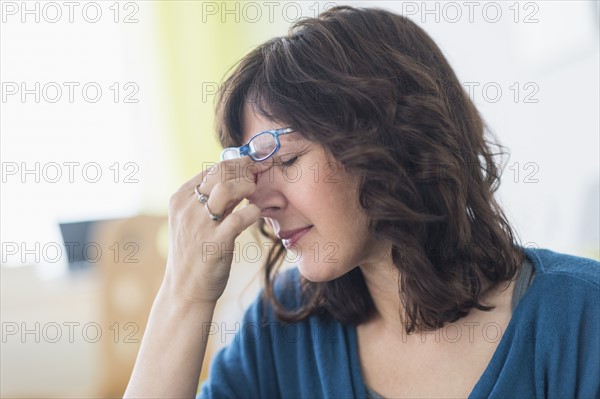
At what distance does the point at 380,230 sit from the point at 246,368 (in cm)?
37

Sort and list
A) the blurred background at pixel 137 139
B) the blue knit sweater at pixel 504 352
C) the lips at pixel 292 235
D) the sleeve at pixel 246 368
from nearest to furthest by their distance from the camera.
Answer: the blue knit sweater at pixel 504 352 → the lips at pixel 292 235 → the sleeve at pixel 246 368 → the blurred background at pixel 137 139

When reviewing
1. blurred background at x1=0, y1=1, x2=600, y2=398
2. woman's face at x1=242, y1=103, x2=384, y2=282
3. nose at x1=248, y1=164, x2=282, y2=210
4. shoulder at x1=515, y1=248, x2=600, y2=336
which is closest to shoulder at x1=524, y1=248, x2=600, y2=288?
shoulder at x1=515, y1=248, x2=600, y2=336

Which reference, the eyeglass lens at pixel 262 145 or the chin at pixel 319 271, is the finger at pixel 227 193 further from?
the chin at pixel 319 271

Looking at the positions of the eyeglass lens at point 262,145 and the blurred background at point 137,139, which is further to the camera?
the blurred background at point 137,139

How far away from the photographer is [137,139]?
2744mm

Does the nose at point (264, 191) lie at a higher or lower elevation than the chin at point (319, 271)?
higher

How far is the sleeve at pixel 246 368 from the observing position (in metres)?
1.16

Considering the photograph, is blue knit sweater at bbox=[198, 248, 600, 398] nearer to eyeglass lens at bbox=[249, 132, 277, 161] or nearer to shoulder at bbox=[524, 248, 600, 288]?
shoulder at bbox=[524, 248, 600, 288]

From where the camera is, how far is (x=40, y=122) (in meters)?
2.38

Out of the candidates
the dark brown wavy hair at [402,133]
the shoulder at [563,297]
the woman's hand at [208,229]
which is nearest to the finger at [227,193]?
the woman's hand at [208,229]

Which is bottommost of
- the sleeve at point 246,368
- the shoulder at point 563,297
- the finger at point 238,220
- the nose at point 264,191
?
the sleeve at point 246,368

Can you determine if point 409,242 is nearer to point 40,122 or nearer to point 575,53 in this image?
point 575,53

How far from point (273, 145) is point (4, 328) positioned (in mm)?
1843

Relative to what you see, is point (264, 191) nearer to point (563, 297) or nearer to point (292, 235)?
point (292, 235)
